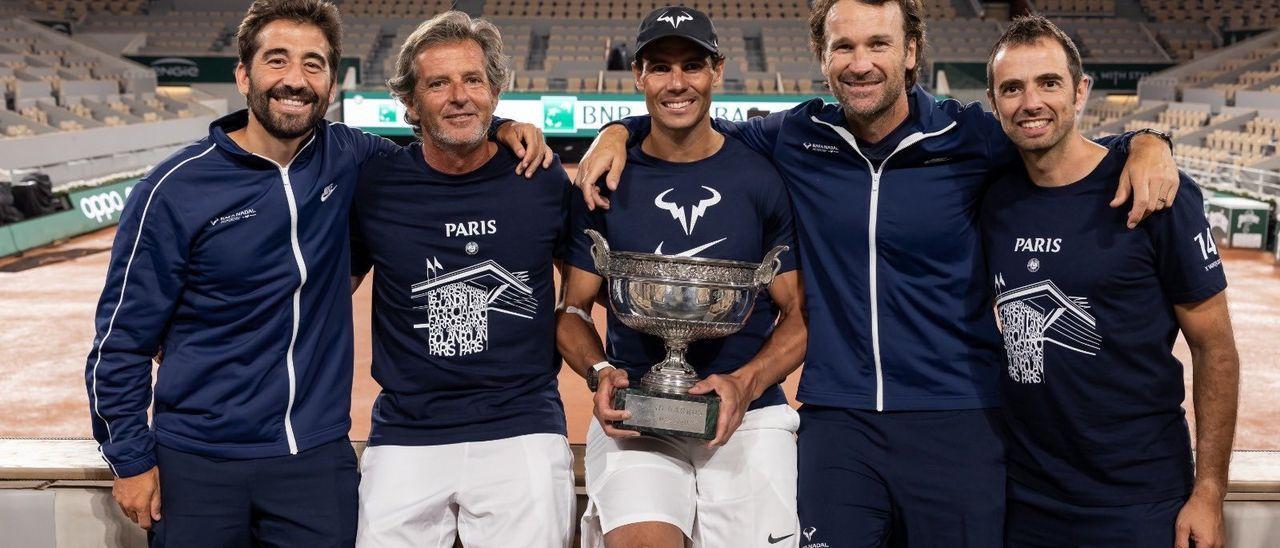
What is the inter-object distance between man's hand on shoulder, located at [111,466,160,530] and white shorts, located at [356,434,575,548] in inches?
20.3

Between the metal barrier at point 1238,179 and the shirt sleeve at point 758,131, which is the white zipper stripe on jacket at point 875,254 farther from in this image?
the metal barrier at point 1238,179

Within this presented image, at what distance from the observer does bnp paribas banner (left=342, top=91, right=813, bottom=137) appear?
2184 cm

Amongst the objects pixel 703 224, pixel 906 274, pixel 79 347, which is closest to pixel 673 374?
pixel 703 224

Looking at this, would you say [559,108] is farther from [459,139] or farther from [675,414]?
[675,414]

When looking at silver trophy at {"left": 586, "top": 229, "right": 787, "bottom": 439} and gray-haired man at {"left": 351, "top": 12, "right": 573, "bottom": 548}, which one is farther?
gray-haired man at {"left": 351, "top": 12, "right": 573, "bottom": 548}

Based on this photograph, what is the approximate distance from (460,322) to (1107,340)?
1.66 metres

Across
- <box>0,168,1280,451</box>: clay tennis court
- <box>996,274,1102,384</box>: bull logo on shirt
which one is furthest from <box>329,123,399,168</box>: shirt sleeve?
<box>0,168,1280,451</box>: clay tennis court

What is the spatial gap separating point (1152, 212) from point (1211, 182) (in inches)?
664

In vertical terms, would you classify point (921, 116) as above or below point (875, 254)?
above

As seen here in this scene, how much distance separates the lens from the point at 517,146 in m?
3.08

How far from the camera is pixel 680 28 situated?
2910 mm

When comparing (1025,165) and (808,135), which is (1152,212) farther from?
(808,135)

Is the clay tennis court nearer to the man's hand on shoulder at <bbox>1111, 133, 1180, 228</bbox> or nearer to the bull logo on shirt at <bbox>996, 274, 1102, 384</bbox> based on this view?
the bull logo on shirt at <bbox>996, 274, 1102, 384</bbox>

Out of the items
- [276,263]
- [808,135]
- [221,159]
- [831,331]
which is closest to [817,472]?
[831,331]
